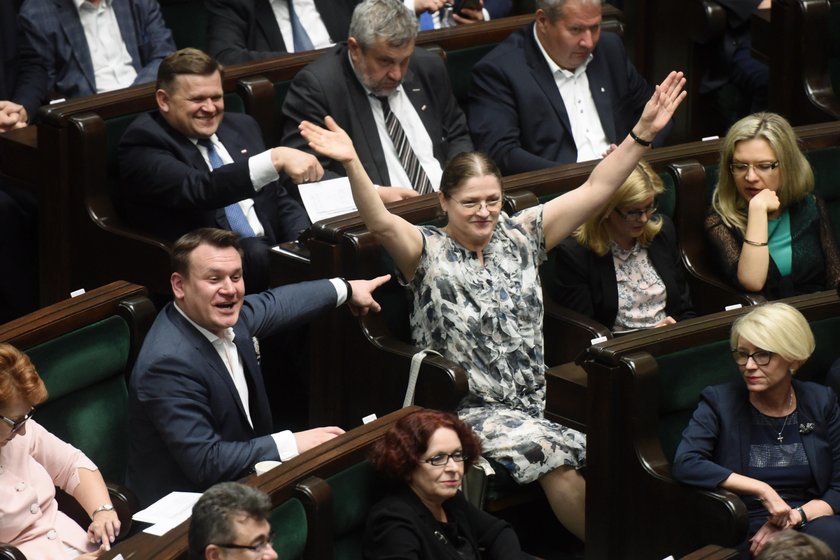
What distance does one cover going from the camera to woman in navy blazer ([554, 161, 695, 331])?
314 cm

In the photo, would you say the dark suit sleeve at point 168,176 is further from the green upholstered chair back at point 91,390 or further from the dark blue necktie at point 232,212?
the green upholstered chair back at point 91,390

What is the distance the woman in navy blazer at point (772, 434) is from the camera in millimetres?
2643

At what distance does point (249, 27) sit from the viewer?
13.2 feet

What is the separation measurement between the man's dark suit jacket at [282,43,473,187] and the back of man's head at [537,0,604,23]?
0.35 meters

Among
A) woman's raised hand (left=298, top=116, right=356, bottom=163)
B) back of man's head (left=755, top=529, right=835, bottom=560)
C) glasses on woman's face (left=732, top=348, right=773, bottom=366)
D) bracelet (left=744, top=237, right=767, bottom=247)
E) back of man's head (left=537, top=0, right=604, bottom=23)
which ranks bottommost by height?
back of man's head (left=755, top=529, right=835, bottom=560)

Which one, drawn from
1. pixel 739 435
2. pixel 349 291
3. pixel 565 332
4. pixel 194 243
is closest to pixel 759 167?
pixel 565 332

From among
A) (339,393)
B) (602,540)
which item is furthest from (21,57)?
(602,540)

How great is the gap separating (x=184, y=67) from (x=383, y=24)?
0.50 m

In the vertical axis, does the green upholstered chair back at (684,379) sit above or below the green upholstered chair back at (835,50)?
below

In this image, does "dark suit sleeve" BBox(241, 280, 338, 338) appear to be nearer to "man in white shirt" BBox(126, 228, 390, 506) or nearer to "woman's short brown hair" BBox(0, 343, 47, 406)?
"man in white shirt" BBox(126, 228, 390, 506)

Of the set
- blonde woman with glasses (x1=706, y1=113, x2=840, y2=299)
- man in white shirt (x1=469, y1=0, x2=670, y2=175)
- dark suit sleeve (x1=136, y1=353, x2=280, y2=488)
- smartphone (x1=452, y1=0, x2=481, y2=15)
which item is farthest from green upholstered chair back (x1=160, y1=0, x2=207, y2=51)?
dark suit sleeve (x1=136, y1=353, x2=280, y2=488)

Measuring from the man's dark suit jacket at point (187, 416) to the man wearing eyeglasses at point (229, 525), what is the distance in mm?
462

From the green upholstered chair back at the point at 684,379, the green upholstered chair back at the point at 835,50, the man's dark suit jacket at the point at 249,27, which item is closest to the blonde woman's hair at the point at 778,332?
the green upholstered chair back at the point at 684,379

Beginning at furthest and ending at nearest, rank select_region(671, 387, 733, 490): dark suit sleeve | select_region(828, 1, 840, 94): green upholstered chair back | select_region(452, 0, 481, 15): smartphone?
select_region(452, 0, 481, 15): smartphone
select_region(828, 1, 840, 94): green upholstered chair back
select_region(671, 387, 733, 490): dark suit sleeve
